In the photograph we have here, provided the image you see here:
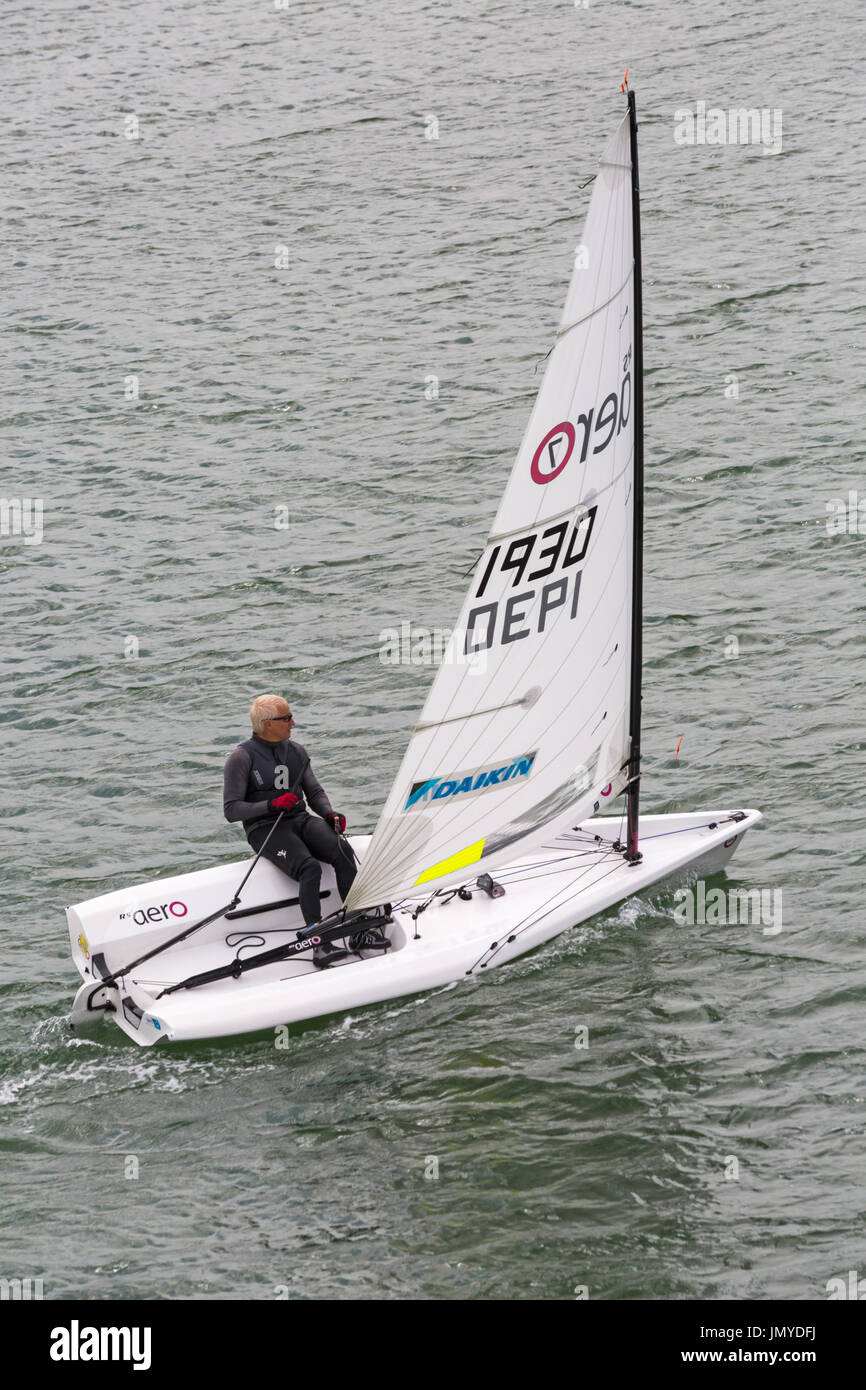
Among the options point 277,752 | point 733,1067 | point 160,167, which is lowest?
point 733,1067

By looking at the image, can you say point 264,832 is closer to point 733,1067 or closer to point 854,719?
point 733,1067

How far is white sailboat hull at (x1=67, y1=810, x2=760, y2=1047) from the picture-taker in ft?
37.0

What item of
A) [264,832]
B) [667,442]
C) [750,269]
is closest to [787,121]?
[750,269]

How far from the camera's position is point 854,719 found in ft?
48.7

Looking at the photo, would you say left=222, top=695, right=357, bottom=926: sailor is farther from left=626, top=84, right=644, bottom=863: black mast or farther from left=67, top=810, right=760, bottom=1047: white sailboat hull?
left=626, top=84, right=644, bottom=863: black mast

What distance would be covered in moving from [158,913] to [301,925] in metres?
1.09

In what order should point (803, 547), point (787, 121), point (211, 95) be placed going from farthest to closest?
point (211, 95) < point (787, 121) < point (803, 547)

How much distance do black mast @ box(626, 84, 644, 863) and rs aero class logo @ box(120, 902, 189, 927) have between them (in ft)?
10.9

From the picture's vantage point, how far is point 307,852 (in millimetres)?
11969

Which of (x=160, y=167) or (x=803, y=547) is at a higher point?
(x=160, y=167)

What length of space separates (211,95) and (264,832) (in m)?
24.5
